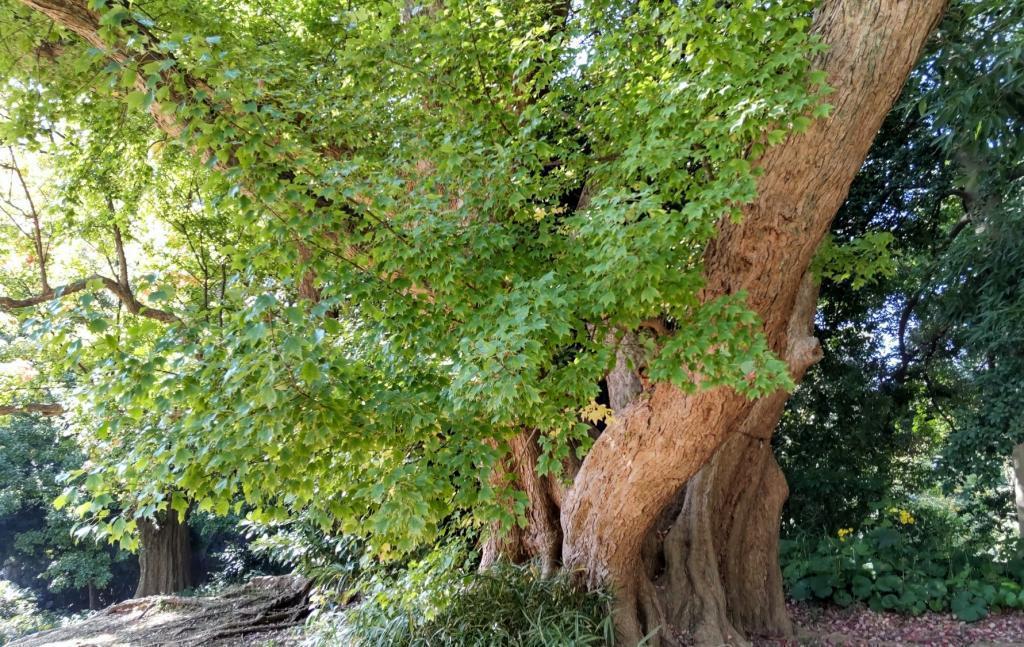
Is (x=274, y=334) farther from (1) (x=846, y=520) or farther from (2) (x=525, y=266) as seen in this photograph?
(1) (x=846, y=520)

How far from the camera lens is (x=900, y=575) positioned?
629 centimetres

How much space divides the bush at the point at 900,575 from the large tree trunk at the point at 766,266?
282 cm

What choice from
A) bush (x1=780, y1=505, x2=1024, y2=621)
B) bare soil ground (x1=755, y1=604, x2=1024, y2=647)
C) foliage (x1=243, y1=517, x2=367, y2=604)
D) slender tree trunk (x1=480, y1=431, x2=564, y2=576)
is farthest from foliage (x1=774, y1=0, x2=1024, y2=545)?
foliage (x1=243, y1=517, x2=367, y2=604)

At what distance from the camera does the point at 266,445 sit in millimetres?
2854

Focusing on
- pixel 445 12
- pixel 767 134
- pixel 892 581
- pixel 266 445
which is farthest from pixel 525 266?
pixel 892 581

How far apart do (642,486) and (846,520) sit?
16.8 ft

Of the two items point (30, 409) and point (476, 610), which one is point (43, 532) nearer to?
point (30, 409)

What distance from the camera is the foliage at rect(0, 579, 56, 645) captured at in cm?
1271

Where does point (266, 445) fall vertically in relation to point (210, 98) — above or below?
below

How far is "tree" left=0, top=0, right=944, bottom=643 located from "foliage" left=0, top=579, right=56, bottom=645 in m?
13.0

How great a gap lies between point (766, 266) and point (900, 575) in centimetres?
455

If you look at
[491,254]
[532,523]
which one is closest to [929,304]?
[532,523]

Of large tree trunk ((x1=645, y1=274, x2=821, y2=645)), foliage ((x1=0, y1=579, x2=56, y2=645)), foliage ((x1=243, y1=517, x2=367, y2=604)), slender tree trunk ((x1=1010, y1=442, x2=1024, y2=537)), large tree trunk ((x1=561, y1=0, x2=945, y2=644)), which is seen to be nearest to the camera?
large tree trunk ((x1=561, y1=0, x2=945, y2=644))

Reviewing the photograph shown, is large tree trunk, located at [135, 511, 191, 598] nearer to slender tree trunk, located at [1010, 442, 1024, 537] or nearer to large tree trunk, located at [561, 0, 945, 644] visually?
large tree trunk, located at [561, 0, 945, 644]
